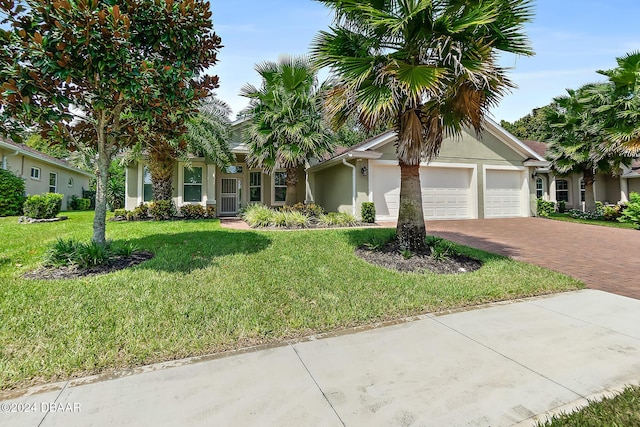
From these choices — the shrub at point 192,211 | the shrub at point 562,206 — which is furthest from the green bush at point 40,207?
the shrub at point 562,206

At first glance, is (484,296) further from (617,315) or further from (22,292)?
(22,292)

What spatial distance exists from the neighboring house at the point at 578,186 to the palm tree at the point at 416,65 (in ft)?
51.7

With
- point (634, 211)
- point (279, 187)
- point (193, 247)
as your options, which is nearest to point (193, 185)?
point (279, 187)

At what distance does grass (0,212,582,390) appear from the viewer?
2990 mm

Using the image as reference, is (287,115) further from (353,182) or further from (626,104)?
(626,104)

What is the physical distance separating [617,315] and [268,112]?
10.9m

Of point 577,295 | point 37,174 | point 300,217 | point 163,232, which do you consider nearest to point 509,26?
point 577,295

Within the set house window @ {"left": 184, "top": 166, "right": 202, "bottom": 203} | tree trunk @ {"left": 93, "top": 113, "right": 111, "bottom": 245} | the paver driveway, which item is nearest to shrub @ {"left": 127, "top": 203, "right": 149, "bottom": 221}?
house window @ {"left": 184, "top": 166, "right": 202, "bottom": 203}

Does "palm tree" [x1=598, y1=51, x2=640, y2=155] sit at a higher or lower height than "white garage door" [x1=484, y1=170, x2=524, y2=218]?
higher

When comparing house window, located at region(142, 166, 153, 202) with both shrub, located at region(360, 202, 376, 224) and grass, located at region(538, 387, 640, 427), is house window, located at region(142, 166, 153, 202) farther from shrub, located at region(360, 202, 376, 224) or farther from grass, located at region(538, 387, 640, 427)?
grass, located at region(538, 387, 640, 427)

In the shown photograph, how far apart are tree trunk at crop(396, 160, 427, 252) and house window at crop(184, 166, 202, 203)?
444 inches

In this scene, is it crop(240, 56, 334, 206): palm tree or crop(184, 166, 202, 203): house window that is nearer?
crop(240, 56, 334, 206): palm tree

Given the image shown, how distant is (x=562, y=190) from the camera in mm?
20797

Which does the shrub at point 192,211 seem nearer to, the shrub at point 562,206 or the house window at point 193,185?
the house window at point 193,185
